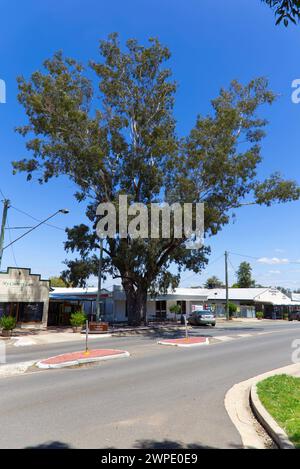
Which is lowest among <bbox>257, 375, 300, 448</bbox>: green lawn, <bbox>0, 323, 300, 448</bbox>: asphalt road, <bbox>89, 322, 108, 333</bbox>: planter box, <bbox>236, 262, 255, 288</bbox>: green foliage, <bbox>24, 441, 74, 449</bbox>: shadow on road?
<bbox>0, 323, 300, 448</bbox>: asphalt road

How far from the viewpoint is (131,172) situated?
32656 millimetres

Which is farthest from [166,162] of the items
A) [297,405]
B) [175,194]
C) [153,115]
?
[297,405]

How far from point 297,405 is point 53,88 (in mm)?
28797

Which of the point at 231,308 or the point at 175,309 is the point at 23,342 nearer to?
the point at 175,309

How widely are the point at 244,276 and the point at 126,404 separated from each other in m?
87.6

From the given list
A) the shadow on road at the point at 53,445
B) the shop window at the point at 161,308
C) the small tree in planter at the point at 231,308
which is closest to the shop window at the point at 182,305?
the shop window at the point at 161,308

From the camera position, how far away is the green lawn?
6.32 metres

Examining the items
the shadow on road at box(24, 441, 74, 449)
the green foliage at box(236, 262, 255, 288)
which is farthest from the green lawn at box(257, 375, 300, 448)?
the green foliage at box(236, 262, 255, 288)

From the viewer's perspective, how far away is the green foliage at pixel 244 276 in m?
92.0

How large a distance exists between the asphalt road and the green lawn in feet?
2.74

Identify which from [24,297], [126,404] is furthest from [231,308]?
[126,404]

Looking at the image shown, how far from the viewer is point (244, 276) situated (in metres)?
92.8

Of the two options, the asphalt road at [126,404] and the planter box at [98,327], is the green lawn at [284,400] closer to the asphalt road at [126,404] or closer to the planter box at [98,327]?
the asphalt road at [126,404]

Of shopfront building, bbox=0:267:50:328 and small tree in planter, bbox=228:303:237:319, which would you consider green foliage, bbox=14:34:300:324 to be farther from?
small tree in planter, bbox=228:303:237:319
